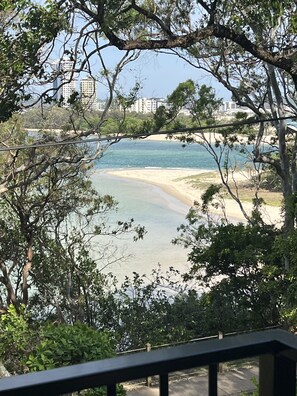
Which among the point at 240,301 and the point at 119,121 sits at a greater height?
the point at 119,121

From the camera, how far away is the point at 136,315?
25.3 ft

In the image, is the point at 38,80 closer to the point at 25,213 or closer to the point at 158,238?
the point at 25,213

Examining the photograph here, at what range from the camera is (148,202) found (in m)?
14.9

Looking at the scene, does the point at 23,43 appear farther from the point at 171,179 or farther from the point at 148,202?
the point at 171,179

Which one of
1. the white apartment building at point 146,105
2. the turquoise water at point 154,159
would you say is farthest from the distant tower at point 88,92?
the turquoise water at point 154,159

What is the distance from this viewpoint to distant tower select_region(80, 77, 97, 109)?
19.3 feet

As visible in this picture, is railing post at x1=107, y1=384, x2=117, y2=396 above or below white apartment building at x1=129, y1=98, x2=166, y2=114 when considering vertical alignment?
below

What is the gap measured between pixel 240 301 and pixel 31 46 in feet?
14.8

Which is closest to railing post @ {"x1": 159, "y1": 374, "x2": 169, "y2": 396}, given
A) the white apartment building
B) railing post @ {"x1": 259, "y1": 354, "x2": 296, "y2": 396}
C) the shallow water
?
railing post @ {"x1": 259, "y1": 354, "x2": 296, "y2": 396}

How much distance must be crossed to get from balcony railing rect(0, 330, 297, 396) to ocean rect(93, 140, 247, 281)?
248 inches

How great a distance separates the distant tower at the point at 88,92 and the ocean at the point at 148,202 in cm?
87

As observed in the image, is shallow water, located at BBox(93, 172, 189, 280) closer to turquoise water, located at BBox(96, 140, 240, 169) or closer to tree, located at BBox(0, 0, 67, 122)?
turquoise water, located at BBox(96, 140, 240, 169)

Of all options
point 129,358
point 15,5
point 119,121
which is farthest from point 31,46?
point 129,358

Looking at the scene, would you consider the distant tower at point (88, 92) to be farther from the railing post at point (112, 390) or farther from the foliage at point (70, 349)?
the railing post at point (112, 390)
